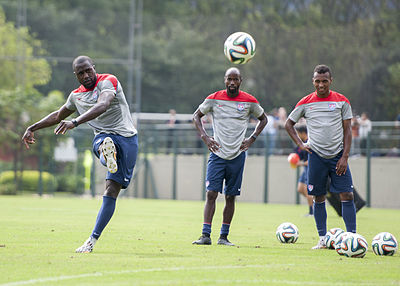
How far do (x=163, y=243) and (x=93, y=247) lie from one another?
3.94ft

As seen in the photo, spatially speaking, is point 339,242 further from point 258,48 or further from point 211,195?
point 258,48

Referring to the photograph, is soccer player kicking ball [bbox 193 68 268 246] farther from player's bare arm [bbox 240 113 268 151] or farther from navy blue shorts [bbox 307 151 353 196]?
navy blue shorts [bbox 307 151 353 196]

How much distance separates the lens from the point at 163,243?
9.59 metres

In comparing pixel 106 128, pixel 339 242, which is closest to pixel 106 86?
pixel 106 128

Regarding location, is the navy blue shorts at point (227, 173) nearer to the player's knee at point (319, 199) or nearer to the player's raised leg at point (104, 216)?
the player's knee at point (319, 199)

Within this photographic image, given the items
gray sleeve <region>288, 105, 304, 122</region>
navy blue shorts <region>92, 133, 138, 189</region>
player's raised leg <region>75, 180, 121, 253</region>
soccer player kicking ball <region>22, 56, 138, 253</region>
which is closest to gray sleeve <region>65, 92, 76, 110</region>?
soccer player kicking ball <region>22, 56, 138, 253</region>

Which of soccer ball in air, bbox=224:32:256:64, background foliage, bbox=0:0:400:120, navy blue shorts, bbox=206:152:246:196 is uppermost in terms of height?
background foliage, bbox=0:0:400:120

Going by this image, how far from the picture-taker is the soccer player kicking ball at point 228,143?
31.9 ft

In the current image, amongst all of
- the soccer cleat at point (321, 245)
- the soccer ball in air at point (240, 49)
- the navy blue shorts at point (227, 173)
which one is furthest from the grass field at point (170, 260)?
the soccer ball in air at point (240, 49)

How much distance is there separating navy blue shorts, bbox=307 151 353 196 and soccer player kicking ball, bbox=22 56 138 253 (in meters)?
2.37

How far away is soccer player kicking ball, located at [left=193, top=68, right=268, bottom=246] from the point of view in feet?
31.9

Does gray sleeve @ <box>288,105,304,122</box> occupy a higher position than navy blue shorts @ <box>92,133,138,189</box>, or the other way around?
gray sleeve @ <box>288,105,304,122</box>

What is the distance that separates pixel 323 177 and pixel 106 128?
9.41ft

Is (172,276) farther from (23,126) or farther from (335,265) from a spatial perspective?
(23,126)
